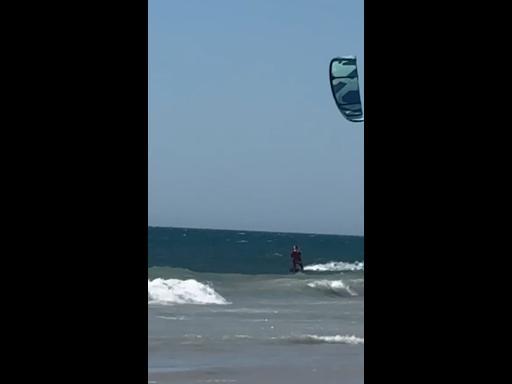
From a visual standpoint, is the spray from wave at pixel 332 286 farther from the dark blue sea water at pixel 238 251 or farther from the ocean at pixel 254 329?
the dark blue sea water at pixel 238 251

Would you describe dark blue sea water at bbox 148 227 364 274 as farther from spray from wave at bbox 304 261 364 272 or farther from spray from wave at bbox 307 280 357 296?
spray from wave at bbox 307 280 357 296

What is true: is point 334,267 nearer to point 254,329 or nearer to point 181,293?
point 181,293

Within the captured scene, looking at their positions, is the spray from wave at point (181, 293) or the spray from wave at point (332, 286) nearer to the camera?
the spray from wave at point (181, 293)

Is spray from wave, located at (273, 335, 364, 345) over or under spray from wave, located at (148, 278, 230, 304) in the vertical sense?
under

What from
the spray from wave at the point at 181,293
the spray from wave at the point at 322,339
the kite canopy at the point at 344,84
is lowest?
the spray from wave at the point at 322,339

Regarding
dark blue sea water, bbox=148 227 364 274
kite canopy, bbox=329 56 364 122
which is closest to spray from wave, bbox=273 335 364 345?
kite canopy, bbox=329 56 364 122

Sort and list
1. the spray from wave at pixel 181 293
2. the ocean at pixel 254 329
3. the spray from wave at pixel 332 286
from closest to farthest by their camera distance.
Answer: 1. the ocean at pixel 254 329
2. the spray from wave at pixel 181 293
3. the spray from wave at pixel 332 286

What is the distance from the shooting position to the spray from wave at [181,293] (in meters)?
15.2

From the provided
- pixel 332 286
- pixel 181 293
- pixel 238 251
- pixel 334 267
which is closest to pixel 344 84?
pixel 181 293

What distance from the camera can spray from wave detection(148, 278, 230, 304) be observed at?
15167mm

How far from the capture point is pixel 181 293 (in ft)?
52.3

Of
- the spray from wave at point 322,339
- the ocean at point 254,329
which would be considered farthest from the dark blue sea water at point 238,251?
the spray from wave at point 322,339
